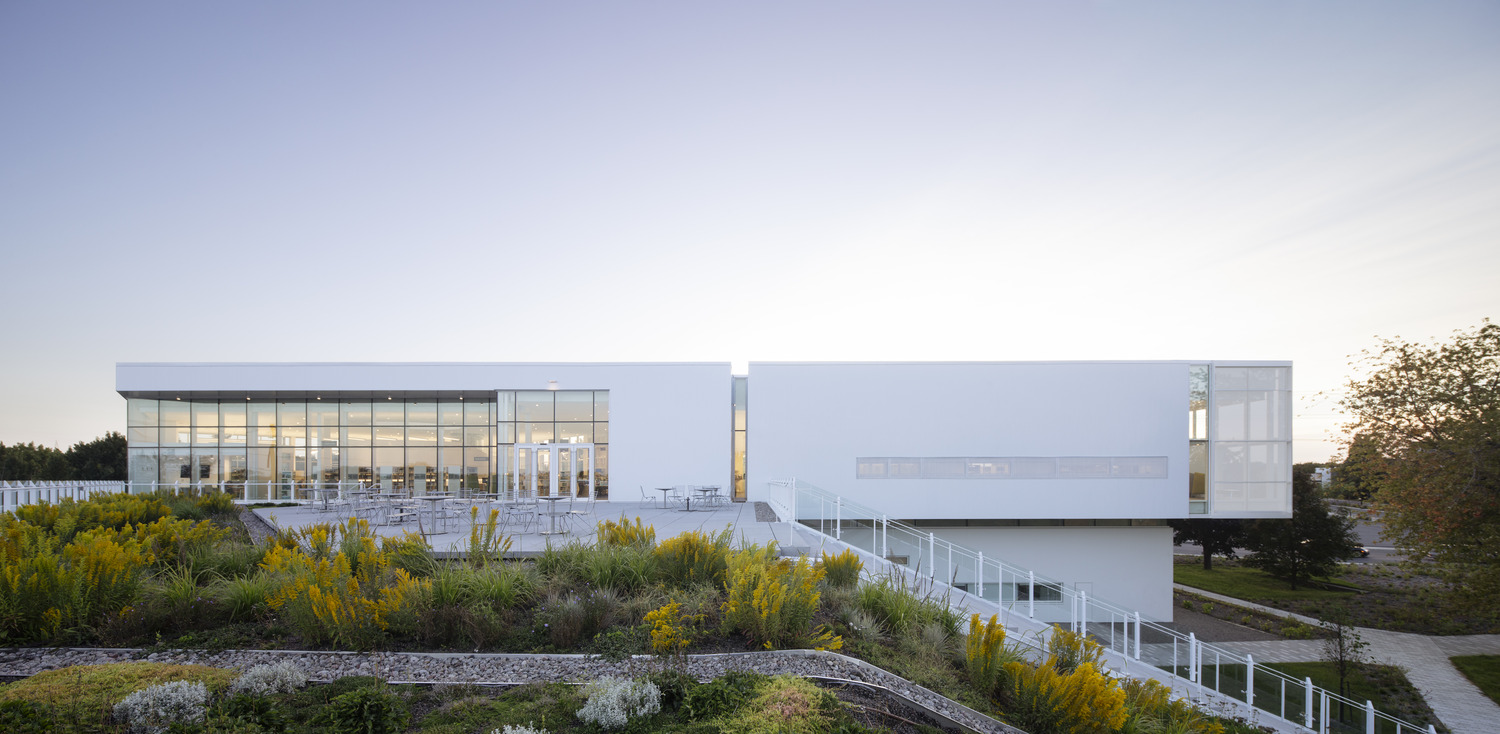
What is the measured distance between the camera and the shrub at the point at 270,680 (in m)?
4.18

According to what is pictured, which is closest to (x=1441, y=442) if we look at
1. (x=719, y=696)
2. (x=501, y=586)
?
(x=719, y=696)

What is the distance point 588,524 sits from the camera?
13648 mm

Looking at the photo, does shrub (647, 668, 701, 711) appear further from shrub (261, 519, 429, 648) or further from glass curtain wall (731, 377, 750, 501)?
glass curtain wall (731, 377, 750, 501)

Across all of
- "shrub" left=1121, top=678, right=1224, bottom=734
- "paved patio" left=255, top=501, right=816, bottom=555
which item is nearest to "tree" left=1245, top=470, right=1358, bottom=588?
"paved patio" left=255, top=501, right=816, bottom=555

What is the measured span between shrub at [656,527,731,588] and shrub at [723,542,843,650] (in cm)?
86

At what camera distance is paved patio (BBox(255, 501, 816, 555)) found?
10094 millimetres

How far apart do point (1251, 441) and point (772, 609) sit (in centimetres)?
2054

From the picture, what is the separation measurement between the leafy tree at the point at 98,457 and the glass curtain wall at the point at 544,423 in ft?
116

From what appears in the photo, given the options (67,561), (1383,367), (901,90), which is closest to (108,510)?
(67,561)

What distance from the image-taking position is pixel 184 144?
1423 centimetres

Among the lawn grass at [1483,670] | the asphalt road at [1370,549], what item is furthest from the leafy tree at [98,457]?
the asphalt road at [1370,549]

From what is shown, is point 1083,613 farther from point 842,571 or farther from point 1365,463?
point 1365,463

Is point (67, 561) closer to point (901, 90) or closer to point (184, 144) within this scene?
point (184, 144)

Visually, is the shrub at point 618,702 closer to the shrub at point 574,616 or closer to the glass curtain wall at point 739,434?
the shrub at point 574,616
